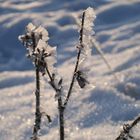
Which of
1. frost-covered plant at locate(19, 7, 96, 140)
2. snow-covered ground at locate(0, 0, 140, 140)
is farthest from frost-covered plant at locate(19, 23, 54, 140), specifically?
snow-covered ground at locate(0, 0, 140, 140)

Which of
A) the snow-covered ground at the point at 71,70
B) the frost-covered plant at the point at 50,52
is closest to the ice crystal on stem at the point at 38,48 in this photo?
the frost-covered plant at the point at 50,52

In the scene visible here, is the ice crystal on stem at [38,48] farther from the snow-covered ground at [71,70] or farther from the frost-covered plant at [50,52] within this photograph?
the snow-covered ground at [71,70]

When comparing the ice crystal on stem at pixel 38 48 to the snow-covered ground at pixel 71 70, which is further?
the snow-covered ground at pixel 71 70

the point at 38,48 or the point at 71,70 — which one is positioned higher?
the point at 38,48

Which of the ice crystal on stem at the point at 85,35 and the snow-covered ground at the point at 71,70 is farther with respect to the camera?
the snow-covered ground at the point at 71,70

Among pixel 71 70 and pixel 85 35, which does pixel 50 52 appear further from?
pixel 71 70

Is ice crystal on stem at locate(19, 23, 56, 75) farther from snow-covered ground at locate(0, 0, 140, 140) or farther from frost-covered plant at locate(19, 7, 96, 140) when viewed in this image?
snow-covered ground at locate(0, 0, 140, 140)

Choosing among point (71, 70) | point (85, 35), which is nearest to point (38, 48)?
point (85, 35)

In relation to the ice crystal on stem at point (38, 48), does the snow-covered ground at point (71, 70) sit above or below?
below

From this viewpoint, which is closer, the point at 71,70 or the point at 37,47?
the point at 37,47
